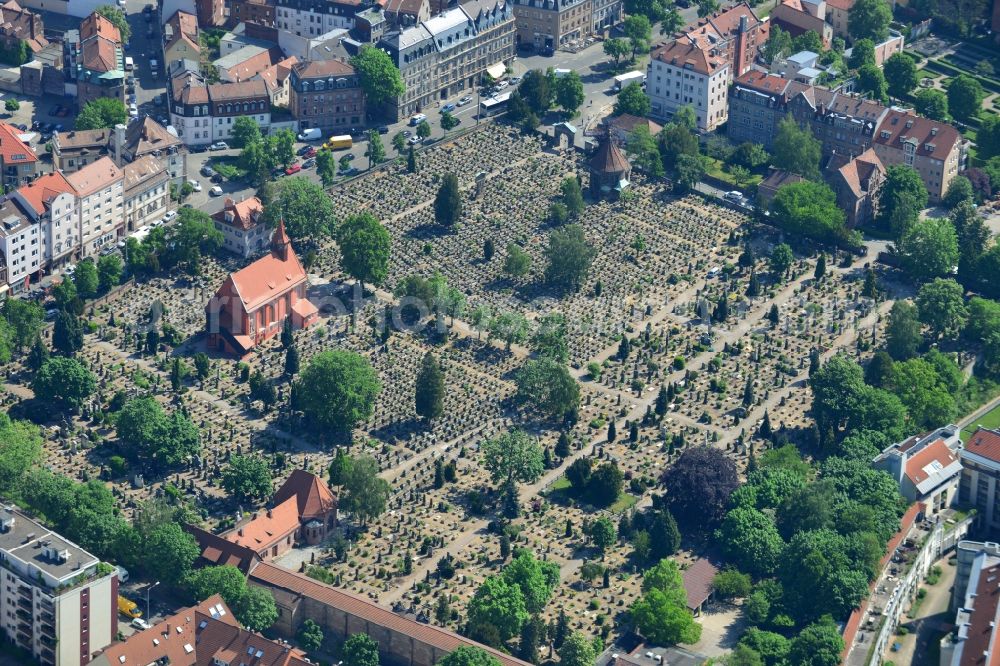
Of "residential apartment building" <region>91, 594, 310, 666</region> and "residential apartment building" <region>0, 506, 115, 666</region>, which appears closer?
"residential apartment building" <region>91, 594, 310, 666</region>

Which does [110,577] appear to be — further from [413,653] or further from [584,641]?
[584,641]

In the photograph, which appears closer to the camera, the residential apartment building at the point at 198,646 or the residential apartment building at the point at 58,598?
the residential apartment building at the point at 198,646

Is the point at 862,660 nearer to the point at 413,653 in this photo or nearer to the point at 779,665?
the point at 779,665

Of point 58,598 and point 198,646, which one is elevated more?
point 58,598

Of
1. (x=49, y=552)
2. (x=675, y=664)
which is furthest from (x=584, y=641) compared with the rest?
(x=49, y=552)

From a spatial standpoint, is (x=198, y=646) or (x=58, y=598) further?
(x=198, y=646)

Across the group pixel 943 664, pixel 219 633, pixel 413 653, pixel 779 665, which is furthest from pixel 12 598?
pixel 943 664
